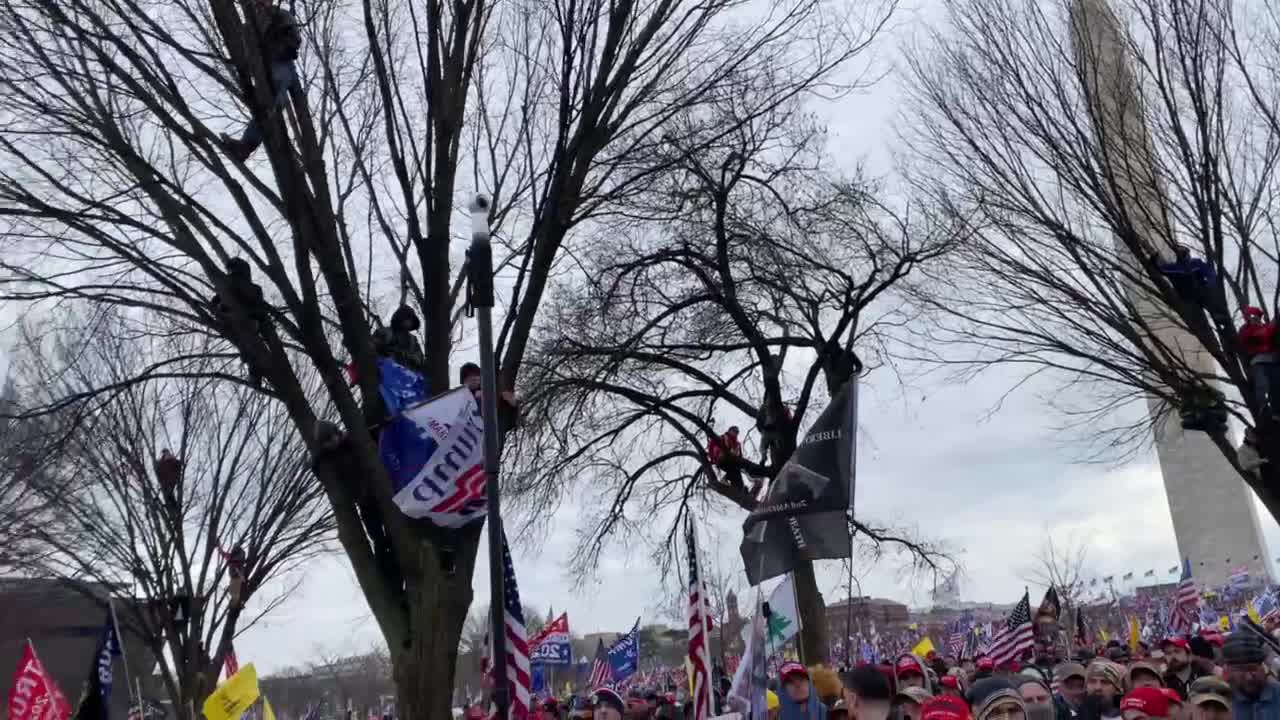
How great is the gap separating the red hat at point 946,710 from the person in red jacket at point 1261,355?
745 centimetres

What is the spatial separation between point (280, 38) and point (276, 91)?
350 mm

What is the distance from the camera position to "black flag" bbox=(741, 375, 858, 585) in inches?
359

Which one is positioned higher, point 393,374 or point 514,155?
point 514,155

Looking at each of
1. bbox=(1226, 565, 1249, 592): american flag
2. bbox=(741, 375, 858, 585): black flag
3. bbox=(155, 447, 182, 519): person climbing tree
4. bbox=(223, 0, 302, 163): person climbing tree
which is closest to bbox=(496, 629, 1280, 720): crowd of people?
bbox=(741, 375, 858, 585): black flag

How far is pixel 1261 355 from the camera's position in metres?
11.5

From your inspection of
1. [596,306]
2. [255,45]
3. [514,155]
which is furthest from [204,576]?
[255,45]

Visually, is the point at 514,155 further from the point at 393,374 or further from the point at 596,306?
the point at 596,306

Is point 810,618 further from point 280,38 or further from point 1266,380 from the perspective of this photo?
point 280,38

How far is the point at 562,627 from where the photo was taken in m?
21.3

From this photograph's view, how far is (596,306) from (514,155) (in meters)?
3.79

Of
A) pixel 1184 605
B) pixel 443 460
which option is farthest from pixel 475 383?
pixel 1184 605

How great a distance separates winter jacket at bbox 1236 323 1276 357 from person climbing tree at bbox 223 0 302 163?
28.8ft

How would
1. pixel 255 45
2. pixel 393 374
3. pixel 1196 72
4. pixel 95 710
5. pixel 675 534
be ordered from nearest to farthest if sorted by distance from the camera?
pixel 255 45, pixel 393 374, pixel 95 710, pixel 1196 72, pixel 675 534

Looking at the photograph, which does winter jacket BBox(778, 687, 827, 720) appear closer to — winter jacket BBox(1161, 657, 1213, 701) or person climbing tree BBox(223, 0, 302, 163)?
winter jacket BBox(1161, 657, 1213, 701)
